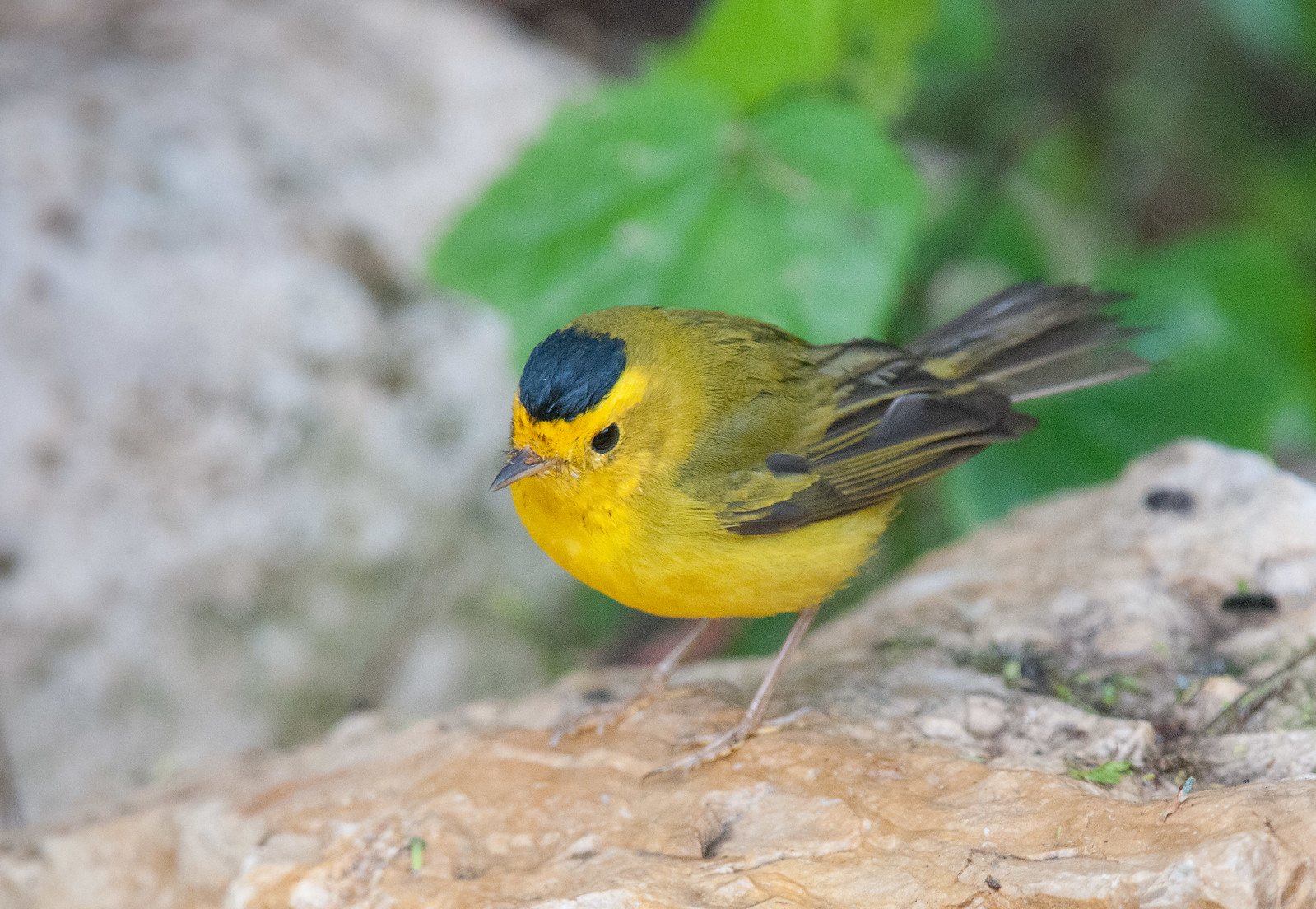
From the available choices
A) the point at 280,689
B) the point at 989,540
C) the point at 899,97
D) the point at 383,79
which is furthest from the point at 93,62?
the point at 989,540

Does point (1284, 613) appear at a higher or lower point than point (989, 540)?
lower

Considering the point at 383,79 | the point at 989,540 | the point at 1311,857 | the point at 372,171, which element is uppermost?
the point at 383,79

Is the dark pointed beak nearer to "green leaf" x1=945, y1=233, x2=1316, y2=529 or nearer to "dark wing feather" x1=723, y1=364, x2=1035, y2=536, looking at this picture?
"dark wing feather" x1=723, y1=364, x2=1035, y2=536

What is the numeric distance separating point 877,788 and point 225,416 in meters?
2.98

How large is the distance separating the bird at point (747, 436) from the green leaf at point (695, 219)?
0.99 ft

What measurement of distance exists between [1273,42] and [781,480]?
12.6ft

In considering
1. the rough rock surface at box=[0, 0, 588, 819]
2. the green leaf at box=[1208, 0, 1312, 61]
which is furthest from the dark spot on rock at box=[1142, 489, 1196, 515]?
the green leaf at box=[1208, 0, 1312, 61]

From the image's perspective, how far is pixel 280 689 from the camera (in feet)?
14.5

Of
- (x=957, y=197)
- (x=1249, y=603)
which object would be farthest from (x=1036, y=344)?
(x=957, y=197)

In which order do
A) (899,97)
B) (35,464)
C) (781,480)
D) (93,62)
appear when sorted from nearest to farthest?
(781,480)
(35,464)
(899,97)
(93,62)

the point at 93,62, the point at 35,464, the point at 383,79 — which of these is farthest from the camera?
the point at 383,79

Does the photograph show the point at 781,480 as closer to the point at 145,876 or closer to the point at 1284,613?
the point at 1284,613

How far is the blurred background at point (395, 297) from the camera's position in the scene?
156 inches

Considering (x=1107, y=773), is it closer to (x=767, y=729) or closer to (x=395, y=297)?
(x=767, y=729)
